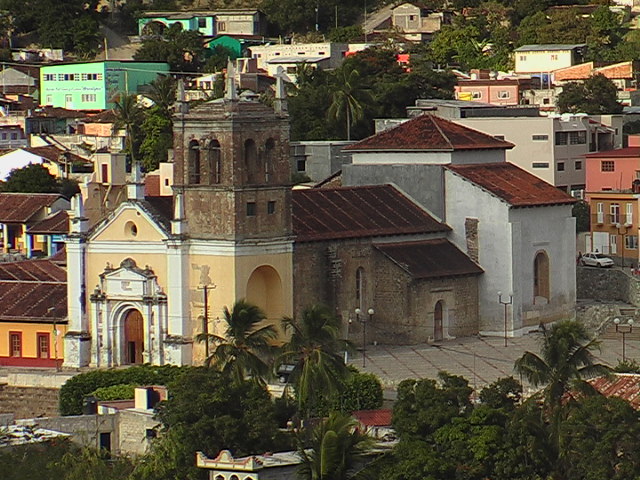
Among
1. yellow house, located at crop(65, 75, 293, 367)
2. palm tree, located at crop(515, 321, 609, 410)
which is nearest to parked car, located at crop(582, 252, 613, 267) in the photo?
yellow house, located at crop(65, 75, 293, 367)

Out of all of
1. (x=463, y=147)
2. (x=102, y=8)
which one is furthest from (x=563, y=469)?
(x=102, y=8)

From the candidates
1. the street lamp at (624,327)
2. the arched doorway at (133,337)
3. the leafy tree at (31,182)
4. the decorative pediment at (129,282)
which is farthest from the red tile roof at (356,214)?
the leafy tree at (31,182)

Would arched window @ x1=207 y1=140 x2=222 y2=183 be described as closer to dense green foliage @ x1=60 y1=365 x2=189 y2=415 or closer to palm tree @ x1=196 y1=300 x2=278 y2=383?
palm tree @ x1=196 y1=300 x2=278 y2=383

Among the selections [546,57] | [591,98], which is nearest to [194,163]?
[591,98]

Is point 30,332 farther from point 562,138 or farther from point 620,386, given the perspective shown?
point 562,138

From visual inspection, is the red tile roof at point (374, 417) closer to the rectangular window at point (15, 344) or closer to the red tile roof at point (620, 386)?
the red tile roof at point (620, 386)
